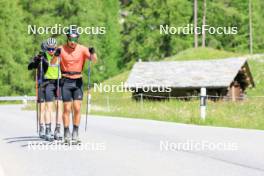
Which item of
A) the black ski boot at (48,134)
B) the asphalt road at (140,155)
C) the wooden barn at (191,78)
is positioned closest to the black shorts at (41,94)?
the black ski boot at (48,134)

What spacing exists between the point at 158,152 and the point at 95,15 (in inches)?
2148

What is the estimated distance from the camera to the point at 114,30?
76688mm

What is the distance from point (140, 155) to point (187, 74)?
3100cm

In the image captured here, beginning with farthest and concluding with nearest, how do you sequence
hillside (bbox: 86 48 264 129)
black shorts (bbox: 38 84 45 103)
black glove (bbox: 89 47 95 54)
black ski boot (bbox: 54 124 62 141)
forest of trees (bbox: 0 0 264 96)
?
forest of trees (bbox: 0 0 264 96), hillside (bbox: 86 48 264 129), black shorts (bbox: 38 84 45 103), black ski boot (bbox: 54 124 62 141), black glove (bbox: 89 47 95 54)

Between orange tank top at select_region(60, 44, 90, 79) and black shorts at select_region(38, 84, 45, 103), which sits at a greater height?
orange tank top at select_region(60, 44, 90, 79)

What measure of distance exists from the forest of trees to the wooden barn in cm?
1921

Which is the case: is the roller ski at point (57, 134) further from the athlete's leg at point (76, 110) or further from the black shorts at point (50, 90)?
the athlete's leg at point (76, 110)

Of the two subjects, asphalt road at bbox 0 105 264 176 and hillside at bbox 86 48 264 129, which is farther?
hillside at bbox 86 48 264 129

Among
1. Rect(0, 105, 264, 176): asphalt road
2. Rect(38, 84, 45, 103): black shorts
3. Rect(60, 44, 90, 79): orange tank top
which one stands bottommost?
Rect(0, 105, 264, 176): asphalt road

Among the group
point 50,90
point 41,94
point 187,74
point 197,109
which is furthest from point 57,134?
point 187,74

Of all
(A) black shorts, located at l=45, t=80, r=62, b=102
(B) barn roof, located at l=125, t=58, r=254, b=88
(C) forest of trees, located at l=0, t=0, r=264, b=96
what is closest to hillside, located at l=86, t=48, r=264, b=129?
(B) barn roof, located at l=125, t=58, r=254, b=88

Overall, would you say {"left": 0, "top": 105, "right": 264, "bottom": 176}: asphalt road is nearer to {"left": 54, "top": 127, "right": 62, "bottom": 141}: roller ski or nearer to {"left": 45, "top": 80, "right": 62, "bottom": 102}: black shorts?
{"left": 54, "top": 127, "right": 62, "bottom": 141}: roller ski

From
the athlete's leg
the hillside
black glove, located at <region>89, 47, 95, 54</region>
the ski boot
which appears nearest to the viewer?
black glove, located at <region>89, 47, 95, 54</region>

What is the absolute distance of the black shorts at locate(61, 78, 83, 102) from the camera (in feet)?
33.3
